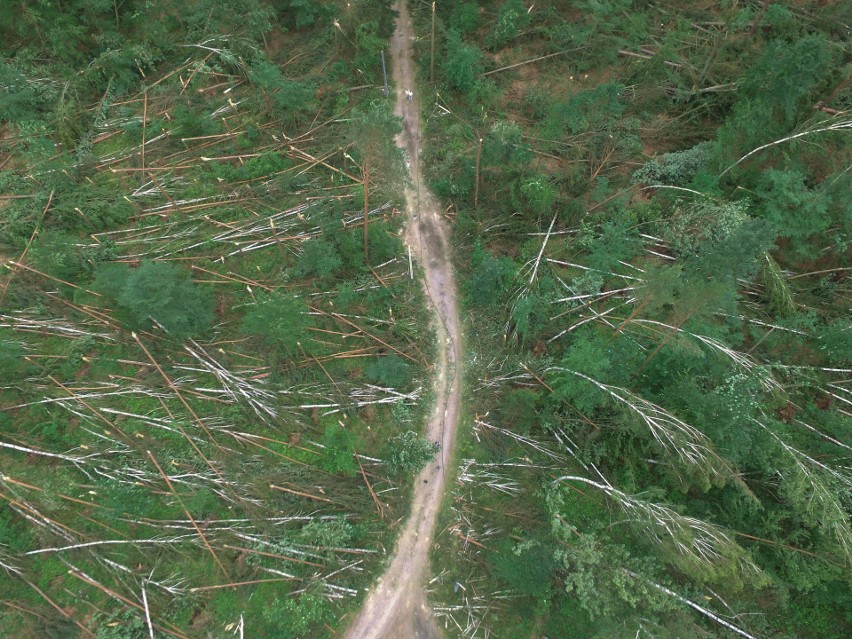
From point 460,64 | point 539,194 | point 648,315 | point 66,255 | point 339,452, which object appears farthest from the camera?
point 460,64

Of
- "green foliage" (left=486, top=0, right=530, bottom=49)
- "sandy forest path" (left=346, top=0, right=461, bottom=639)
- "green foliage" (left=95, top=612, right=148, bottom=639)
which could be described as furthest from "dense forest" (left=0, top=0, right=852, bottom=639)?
"sandy forest path" (left=346, top=0, right=461, bottom=639)

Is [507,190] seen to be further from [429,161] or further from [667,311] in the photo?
[667,311]

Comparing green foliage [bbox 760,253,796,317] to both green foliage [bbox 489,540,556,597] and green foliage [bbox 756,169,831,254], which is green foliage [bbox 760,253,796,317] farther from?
→ green foliage [bbox 489,540,556,597]

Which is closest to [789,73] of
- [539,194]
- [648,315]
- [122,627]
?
[539,194]

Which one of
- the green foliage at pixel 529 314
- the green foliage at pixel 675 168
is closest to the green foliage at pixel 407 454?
the green foliage at pixel 529 314

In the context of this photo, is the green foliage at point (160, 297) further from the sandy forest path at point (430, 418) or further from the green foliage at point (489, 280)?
the green foliage at point (489, 280)

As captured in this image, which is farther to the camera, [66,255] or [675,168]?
[675,168]

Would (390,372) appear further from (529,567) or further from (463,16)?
(463,16)
